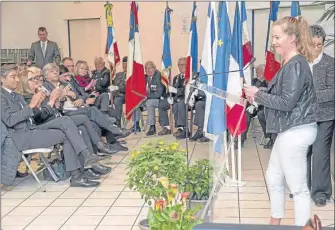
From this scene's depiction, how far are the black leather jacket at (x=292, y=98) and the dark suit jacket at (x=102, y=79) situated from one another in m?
5.00

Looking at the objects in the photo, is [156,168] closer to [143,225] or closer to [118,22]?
[143,225]

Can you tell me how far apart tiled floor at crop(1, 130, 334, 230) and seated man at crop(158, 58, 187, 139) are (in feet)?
7.11

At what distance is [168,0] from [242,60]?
165 inches

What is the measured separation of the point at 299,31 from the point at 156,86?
495 centimetres

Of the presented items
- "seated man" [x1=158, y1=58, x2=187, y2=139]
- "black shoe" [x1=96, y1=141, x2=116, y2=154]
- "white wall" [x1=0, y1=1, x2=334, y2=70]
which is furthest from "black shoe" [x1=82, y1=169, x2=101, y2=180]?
"white wall" [x1=0, y1=1, x2=334, y2=70]

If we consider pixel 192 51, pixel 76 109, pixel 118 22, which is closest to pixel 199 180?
pixel 76 109

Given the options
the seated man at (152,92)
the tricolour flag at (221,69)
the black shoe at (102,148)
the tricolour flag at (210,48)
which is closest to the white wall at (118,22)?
the seated man at (152,92)

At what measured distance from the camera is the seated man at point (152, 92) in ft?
24.8

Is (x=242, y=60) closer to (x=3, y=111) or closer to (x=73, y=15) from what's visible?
(x=3, y=111)

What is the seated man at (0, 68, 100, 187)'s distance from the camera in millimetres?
4449

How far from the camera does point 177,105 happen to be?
7301 millimetres

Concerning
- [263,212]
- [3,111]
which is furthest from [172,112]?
[263,212]

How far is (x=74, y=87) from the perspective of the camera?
6.11 m

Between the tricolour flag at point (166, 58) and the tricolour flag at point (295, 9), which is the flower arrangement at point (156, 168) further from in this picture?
the tricolour flag at point (166, 58)
